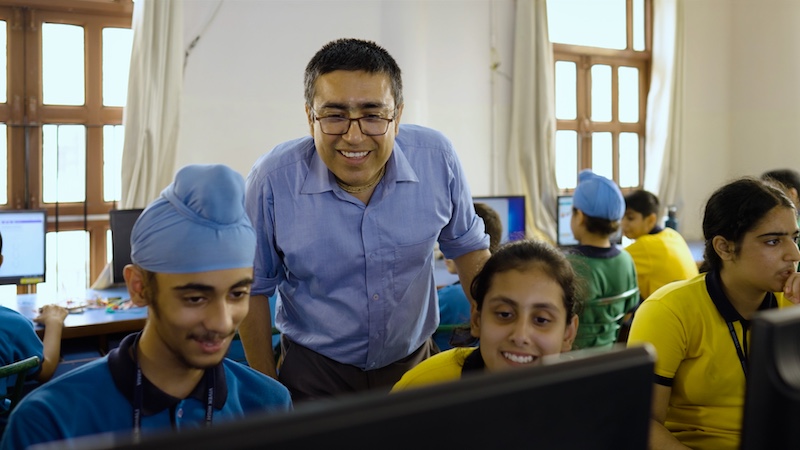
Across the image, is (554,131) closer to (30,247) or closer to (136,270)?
(30,247)

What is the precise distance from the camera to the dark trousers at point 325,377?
1788 mm

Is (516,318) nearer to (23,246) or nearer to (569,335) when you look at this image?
(569,335)

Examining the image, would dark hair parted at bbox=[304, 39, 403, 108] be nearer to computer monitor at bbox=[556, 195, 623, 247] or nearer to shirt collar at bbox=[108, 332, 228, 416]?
shirt collar at bbox=[108, 332, 228, 416]

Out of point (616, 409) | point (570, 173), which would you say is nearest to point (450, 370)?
point (616, 409)

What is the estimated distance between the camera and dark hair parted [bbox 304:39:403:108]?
1602 millimetres

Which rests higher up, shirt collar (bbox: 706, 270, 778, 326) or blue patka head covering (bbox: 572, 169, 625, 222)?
blue patka head covering (bbox: 572, 169, 625, 222)

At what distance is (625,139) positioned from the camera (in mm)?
6281

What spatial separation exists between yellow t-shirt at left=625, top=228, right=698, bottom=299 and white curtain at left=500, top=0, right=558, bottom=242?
1.57m

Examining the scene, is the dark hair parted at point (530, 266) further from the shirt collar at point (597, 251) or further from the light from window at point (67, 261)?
the light from window at point (67, 261)

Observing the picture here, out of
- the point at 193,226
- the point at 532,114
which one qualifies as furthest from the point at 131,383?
the point at 532,114

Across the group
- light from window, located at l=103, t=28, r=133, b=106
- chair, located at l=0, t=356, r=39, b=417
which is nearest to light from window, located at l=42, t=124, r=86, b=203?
light from window, located at l=103, t=28, r=133, b=106

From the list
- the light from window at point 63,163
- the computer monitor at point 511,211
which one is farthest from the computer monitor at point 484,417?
the computer monitor at point 511,211

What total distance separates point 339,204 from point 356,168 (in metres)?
0.13

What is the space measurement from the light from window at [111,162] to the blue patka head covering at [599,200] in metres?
2.41
